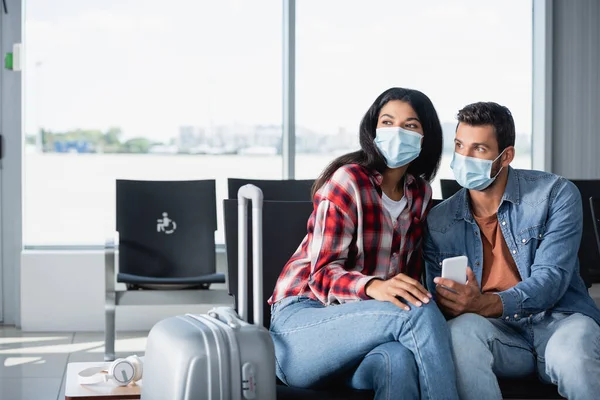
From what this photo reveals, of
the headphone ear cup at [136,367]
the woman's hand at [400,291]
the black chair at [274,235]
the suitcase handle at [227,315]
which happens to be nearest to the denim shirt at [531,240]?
the woman's hand at [400,291]

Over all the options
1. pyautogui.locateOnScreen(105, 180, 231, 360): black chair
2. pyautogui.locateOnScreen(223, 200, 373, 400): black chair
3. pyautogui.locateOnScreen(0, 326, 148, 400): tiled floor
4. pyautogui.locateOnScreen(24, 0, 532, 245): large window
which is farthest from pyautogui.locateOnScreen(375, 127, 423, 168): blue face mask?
pyautogui.locateOnScreen(24, 0, 532, 245): large window

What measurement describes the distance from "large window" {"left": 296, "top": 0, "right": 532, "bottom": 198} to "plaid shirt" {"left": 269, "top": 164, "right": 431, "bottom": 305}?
303 centimetres

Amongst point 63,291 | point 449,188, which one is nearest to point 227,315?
point 449,188

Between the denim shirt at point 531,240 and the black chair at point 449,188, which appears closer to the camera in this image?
the denim shirt at point 531,240

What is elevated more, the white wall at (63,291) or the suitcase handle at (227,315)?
the suitcase handle at (227,315)

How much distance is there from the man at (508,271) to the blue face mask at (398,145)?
0.40ft

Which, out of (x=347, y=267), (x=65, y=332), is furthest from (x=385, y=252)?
(x=65, y=332)

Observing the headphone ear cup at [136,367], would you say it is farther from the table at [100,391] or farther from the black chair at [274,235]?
the black chair at [274,235]

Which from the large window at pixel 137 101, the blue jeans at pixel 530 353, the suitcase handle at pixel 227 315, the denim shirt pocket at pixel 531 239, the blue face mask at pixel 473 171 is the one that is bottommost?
the blue jeans at pixel 530 353

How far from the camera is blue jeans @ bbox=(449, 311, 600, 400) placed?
211 cm

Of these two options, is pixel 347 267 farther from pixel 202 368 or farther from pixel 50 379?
pixel 50 379

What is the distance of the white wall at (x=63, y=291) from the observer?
5062 mm

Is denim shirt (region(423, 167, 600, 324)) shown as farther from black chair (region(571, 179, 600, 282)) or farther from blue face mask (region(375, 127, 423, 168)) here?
black chair (region(571, 179, 600, 282))

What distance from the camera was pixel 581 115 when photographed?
549 cm
